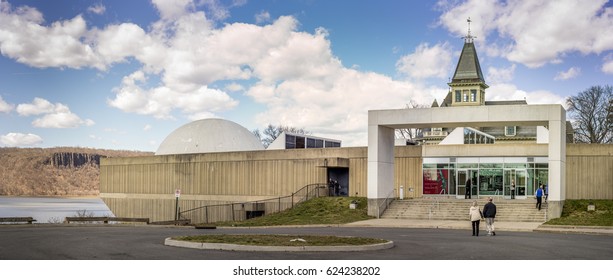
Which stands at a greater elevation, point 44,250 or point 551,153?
point 551,153

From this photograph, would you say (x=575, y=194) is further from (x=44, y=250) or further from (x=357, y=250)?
(x=44, y=250)

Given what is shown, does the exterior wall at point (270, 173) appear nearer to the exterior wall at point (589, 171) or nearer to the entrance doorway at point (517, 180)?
the exterior wall at point (589, 171)

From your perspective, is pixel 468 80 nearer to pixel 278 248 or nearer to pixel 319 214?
pixel 319 214

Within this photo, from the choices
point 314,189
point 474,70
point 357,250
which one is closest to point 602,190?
point 314,189

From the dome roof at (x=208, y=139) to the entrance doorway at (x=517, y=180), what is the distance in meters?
30.1

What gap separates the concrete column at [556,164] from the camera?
38.6 metres

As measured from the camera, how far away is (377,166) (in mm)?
42469

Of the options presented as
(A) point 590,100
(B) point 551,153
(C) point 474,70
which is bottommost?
(B) point 551,153

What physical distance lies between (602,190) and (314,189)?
61.3 feet

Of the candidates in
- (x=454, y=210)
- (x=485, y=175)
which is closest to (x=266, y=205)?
(x=454, y=210)

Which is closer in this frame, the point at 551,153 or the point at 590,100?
the point at 551,153

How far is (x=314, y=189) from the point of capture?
50281 mm

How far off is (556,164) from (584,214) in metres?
3.18
